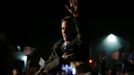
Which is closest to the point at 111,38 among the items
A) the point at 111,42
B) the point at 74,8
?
the point at 111,42

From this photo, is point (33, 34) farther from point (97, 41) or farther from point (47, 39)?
point (97, 41)

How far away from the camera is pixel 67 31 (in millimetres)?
3840

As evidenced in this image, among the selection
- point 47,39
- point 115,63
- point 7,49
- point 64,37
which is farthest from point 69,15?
point 47,39

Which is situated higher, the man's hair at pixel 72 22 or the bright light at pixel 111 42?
the bright light at pixel 111 42

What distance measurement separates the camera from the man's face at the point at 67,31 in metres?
3.81

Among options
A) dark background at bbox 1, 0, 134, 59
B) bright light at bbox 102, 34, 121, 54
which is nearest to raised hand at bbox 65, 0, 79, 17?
dark background at bbox 1, 0, 134, 59

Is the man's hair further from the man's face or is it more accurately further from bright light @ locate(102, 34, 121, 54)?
bright light @ locate(102, 34, 121, 54)

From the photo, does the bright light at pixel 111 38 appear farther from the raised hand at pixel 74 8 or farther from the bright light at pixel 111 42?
the raised hand at pixel 74 8

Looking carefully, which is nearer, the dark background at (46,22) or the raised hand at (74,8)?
the raised hand at (74,8)

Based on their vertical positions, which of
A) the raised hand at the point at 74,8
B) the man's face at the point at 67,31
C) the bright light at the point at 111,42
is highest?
the bright light at the point at 111,42

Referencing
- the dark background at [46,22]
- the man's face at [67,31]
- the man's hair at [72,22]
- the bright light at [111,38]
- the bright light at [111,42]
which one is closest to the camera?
the man's hair at [72,22]

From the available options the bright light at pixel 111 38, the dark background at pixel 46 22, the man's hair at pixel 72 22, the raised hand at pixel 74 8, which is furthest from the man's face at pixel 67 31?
the bright light at pixel 111 38

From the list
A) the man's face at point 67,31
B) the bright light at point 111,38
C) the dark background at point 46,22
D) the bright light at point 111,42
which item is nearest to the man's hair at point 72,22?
the man's face at point 67,31

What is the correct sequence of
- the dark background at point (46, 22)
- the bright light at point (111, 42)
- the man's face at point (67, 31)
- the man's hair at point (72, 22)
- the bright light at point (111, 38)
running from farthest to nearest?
the bright light at point (111, 38)
the bright light at point (111, 42)
the dark background at point (46, 22)
the man's face at point (67, 31)
the man's hair at point (72, 22)
